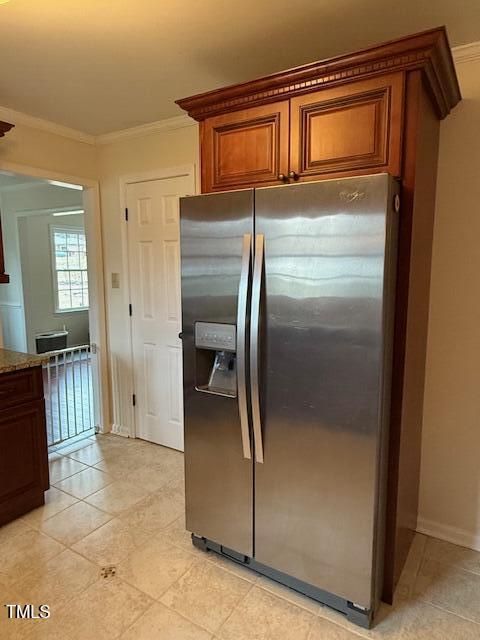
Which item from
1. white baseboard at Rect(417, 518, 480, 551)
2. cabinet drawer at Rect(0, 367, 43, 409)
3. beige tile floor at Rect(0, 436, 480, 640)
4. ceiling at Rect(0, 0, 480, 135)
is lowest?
beige tile floor at Rect(0, 436, 480, 640)

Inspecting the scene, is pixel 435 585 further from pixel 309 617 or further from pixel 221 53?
pixel 221 53

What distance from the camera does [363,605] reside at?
1.59 metres

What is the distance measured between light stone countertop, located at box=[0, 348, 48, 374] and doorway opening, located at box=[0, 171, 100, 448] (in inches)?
95.6

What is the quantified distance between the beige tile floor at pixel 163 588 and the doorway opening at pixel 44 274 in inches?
108

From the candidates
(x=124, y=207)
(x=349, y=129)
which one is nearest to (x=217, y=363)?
(x=349, y=129)

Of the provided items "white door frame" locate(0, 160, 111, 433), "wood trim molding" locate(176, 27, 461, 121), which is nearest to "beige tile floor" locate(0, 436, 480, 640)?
"white door frame" locate(0, 160, 111, 433)

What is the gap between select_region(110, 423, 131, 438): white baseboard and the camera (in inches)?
134

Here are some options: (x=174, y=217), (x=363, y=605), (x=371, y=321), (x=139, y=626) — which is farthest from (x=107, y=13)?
(x=363, y=605)

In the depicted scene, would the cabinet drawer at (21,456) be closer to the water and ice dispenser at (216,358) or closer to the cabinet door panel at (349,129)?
the water and ice dispenser at (216,358)

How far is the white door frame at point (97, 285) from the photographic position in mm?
3248

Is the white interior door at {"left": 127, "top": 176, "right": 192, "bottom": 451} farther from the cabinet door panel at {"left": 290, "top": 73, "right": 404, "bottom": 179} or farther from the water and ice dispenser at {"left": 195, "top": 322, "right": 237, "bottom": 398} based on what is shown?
the cabinet door panel at {"left": 290, "top": 73, "right": 404, "bottom": 179}

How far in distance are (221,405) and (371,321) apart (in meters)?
0.78

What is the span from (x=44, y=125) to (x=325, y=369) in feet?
8.73

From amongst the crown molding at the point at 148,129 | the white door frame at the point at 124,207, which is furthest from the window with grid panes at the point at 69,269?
the crown molding at the point at 148,129
